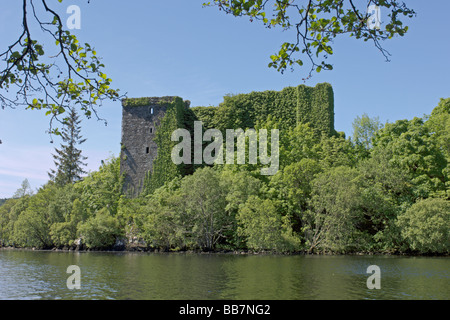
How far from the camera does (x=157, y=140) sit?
43.4 meters

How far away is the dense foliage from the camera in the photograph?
31.7m

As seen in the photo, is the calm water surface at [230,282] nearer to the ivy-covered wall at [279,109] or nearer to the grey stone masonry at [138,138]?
the grey stone masonry at [138,138]

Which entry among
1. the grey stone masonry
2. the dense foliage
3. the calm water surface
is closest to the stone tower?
the grey stone masonry

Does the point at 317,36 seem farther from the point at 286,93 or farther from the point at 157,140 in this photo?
the point at 286,93

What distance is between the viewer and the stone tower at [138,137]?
4341cm

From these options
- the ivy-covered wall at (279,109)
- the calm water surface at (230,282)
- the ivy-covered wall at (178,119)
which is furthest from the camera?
the ivy-covered wall at (279,109)

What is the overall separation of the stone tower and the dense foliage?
2511 millimetres

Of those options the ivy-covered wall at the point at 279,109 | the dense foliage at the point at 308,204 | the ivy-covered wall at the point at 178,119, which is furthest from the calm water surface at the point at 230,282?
the ivy-covered wall at the point at 279,109

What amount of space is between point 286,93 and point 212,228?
63.7 feet

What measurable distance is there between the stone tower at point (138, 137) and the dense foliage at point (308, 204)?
8.24 feet

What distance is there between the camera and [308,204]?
33.8 metres

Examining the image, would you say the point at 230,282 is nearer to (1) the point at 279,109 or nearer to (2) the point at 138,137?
(2) the point at 138,137

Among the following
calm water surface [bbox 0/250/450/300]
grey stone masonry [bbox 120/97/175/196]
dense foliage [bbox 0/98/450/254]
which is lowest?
calm water surface [bbox 0/250/450/300]

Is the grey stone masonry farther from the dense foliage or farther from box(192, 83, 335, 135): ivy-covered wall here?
box(192, 83, 335, 135): ivy-covered wall
